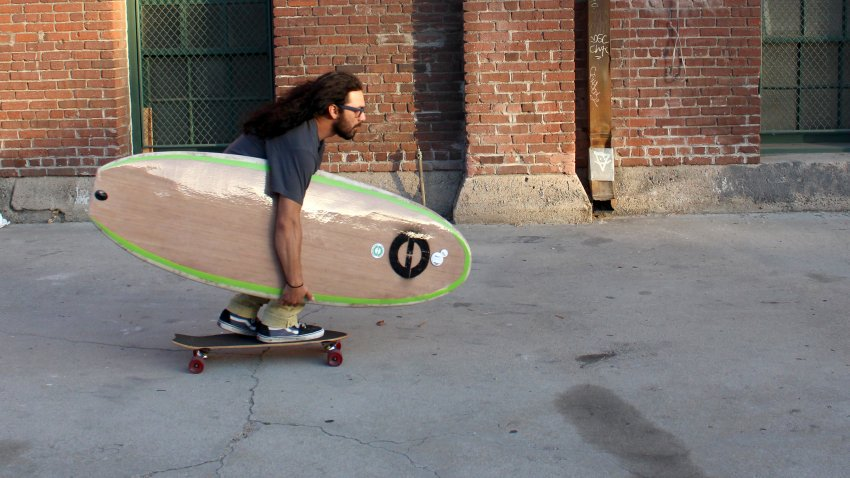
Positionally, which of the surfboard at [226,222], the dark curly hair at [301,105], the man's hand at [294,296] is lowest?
the man's hand at [294,296]

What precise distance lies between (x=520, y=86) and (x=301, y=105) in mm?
4116

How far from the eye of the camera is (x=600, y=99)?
A: 9.39m

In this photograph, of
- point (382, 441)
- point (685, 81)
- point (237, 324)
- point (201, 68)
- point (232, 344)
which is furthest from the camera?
point (201, 68)

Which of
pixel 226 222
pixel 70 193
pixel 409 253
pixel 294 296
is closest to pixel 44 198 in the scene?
pixel 70 193

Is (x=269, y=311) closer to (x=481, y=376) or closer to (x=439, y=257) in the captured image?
(x=439, y=257)

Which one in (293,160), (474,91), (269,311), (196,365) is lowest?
(196,365)

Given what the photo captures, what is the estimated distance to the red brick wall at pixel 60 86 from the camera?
9.73 metres

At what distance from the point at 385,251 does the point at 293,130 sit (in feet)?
2.59

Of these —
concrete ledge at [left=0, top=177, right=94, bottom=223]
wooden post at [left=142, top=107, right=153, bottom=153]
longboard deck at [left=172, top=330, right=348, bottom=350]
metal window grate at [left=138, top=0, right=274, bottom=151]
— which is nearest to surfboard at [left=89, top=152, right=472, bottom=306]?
longboard deck at [left=172, top=330, right=348, bottom=350]

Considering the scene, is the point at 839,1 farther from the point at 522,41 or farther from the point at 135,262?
the point at 135,262

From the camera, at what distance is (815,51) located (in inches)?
402

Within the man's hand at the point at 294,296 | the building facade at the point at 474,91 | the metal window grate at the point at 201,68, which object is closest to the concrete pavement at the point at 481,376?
the man's hand at the point at 294,296

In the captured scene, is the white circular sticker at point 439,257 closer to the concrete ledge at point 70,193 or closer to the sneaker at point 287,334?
the sneaker at point 287,334

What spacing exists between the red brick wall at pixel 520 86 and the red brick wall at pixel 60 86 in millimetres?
3060
